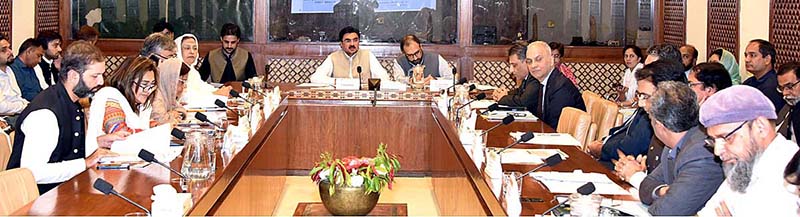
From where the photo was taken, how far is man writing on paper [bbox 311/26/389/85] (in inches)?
310

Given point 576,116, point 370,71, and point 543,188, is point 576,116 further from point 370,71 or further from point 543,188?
point 370,71

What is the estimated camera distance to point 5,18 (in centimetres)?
864

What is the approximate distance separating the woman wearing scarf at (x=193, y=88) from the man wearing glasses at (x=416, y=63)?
1.78 meters

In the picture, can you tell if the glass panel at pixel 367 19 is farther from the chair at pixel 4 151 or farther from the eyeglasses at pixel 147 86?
the chair at pixel 4 151

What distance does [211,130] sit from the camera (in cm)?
455

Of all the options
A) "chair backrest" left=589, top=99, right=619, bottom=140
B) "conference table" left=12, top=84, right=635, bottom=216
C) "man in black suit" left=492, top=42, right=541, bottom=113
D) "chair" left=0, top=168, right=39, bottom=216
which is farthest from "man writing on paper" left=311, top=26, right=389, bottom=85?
"chair" left=0, top=168, right=39, bottom=216

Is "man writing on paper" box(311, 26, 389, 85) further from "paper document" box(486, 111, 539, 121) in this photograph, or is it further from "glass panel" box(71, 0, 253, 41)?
"paper document" box(486, 111, 539, 121)

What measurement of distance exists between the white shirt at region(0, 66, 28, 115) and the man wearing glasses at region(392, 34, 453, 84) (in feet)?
9.48

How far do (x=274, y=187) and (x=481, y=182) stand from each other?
246cm

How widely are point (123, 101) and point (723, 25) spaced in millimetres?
5564

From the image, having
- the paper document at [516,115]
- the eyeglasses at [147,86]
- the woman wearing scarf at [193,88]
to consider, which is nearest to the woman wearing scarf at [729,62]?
the paper document at [516,115]

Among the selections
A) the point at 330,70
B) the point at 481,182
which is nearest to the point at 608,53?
the point at 330,70

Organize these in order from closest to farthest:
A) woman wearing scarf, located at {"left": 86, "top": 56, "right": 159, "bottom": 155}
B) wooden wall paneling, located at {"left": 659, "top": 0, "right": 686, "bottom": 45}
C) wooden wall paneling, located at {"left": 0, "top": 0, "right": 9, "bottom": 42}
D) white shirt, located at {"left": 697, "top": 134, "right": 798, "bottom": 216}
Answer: white shirt, located at {"left": 697, "top": 134, "right": 798, "bottom": 216}, woman wearing scarf, located at {"left": 86, "top": 56, "right": 159, "bottom": 155}, wooden wall paneling, located at {"left": 0, "top": 0, "right": 9, "bottom": 42}, wooden wall paneling, located at {"left": 659, "top": 0, "right": 686, "bottom": 45}

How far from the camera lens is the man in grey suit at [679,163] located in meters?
2.81
